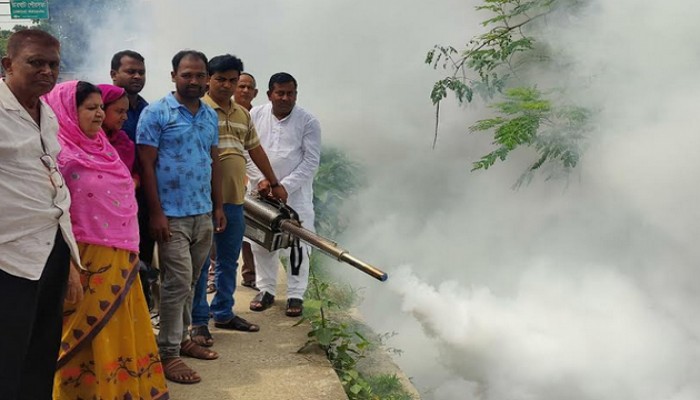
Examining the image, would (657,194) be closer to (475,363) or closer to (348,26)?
(475,363)

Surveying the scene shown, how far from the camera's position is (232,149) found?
12.2ft

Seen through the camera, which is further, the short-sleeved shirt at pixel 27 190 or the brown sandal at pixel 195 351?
the brown sandal at pixel 195 351

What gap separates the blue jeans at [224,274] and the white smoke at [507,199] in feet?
9.83

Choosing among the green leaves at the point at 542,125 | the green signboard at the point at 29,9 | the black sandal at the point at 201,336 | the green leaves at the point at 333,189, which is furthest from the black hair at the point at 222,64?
the green signboard at the point at 29,9

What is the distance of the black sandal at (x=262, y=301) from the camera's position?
446 cm

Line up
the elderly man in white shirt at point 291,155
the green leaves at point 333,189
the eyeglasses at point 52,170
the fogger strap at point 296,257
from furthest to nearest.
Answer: the green leaves at point 333,189 < the elderly man in white shirt at point 291,155 < the fogger strap at point 296,257 < the eyeglasses at point 52,170

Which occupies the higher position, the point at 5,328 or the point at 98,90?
the point at 98,90

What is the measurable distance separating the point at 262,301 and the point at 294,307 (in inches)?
9.7

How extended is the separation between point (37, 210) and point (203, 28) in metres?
8.28

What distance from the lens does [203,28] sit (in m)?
9.94

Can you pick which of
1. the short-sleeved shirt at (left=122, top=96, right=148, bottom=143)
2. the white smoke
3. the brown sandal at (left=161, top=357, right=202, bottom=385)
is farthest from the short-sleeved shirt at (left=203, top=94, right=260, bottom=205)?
the white smoke

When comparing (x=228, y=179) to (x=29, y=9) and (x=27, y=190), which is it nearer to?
(x=27, y=190)

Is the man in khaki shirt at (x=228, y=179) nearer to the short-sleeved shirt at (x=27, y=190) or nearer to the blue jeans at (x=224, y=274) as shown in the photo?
the blue jeans at (x=224, y=274)

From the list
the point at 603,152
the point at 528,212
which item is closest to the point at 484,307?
the point at 528,212
